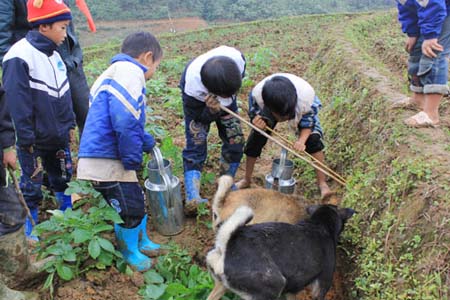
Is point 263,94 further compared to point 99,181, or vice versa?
point 263,94

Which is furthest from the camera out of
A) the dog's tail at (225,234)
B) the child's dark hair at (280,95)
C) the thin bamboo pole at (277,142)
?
the thin bamboo pole at (277,142)

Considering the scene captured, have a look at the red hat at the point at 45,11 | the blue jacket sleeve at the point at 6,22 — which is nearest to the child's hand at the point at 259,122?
the red hat at the point at 45,11

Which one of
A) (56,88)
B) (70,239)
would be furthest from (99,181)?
(56,88)

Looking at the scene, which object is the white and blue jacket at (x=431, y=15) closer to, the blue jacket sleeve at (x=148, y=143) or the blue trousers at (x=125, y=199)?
the blue jacket sleeve at (x=148, y=143)

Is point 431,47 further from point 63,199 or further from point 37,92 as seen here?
point 63,199

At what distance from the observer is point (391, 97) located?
4.64m

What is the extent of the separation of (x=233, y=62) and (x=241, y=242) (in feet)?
5.78

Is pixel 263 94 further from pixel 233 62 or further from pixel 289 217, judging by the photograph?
pixel 289 217

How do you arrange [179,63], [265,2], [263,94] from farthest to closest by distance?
1. [265,2]
2. [179,63]
3. [263,94]

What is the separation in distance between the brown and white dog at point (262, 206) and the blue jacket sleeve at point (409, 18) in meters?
2.32

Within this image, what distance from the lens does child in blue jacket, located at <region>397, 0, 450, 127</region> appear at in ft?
12.0

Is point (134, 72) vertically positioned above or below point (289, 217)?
above

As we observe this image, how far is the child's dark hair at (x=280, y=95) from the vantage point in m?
3.74

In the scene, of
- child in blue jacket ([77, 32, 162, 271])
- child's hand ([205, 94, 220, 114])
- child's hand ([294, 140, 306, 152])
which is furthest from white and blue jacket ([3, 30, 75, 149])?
child's hand ([294, 140, 306, 152])
